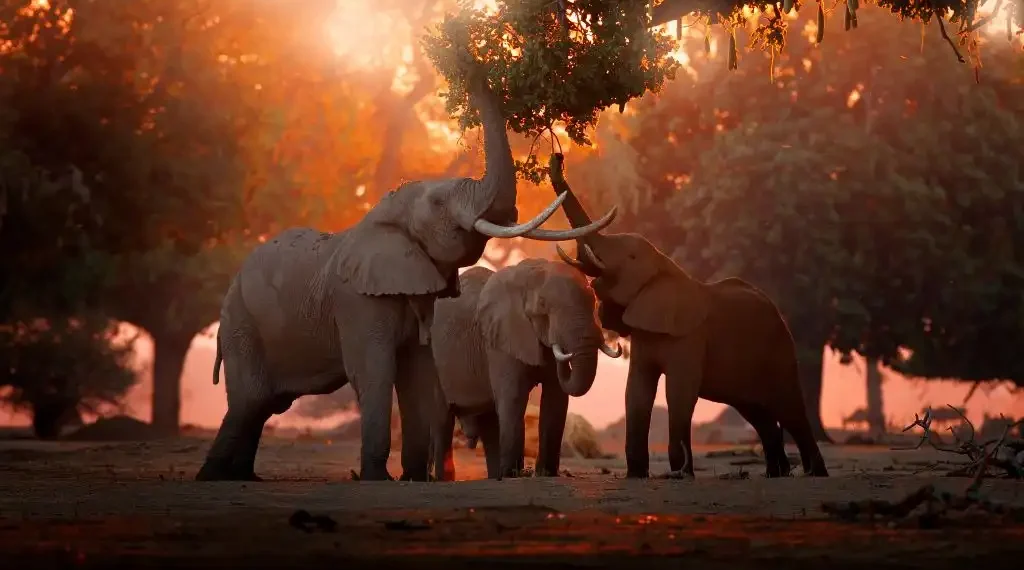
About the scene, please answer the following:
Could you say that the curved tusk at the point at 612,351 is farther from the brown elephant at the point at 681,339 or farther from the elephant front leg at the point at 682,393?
the elephant front leg at the point at 682,393

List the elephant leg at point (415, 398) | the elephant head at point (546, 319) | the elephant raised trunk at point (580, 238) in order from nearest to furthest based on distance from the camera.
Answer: the elephant leg at point (415, 398), the elephant head at point (546, 319), the elephant raised trunk at point (580, 238)

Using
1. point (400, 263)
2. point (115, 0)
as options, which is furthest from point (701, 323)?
point (115, 0)

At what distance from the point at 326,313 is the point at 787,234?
20.6m

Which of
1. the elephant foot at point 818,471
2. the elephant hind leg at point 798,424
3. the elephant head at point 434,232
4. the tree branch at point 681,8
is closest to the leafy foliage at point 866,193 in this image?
the elephant hind leg at point 798,424

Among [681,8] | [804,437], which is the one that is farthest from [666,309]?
[681,8]

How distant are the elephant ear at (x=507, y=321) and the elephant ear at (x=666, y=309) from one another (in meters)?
1.16

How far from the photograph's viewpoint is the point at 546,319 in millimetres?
18094

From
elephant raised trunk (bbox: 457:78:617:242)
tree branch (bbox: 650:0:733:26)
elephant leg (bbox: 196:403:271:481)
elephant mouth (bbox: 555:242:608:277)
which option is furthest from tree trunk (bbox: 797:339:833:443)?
elephant raised trunk (bbox: 457:78:617:242)

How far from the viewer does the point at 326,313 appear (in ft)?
57.1

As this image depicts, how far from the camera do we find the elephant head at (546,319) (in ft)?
57.5

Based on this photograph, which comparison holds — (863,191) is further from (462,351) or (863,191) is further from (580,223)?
(580,223)

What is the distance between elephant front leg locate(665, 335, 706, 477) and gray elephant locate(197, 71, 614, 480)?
88.7 inches

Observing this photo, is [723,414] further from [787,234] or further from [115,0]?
[115,0]

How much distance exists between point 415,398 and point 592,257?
7.88 feet
